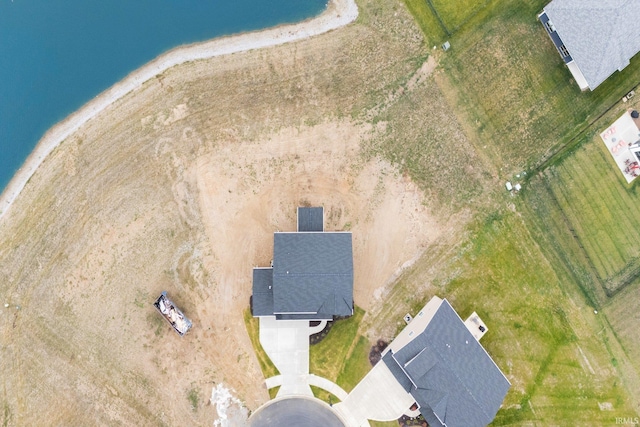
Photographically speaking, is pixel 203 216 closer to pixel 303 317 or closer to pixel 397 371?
pixel 303 317

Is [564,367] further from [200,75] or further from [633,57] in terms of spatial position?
[200,75]

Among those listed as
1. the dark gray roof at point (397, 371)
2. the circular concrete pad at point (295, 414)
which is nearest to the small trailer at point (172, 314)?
the circular concrete pad at point (295, 414)

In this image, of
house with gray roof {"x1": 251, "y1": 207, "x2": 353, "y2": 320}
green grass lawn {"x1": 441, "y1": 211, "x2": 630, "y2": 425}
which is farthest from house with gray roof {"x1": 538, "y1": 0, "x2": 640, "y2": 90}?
house with gray roof {"x1": 251, "y1": 207, "x2": 353, "y2": 320}

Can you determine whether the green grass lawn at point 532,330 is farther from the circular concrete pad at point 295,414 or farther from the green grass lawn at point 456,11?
the green grass lawn at point 456,11

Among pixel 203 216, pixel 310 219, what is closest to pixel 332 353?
pixel 310 219

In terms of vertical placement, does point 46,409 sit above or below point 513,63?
below

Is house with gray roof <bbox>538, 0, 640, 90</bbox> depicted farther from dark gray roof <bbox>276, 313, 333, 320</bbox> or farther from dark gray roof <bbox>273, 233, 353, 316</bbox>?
dark gray roof <bbox>276, 313, 333, 320</bbox>

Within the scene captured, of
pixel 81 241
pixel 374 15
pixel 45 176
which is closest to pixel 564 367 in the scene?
pixel 374 15
